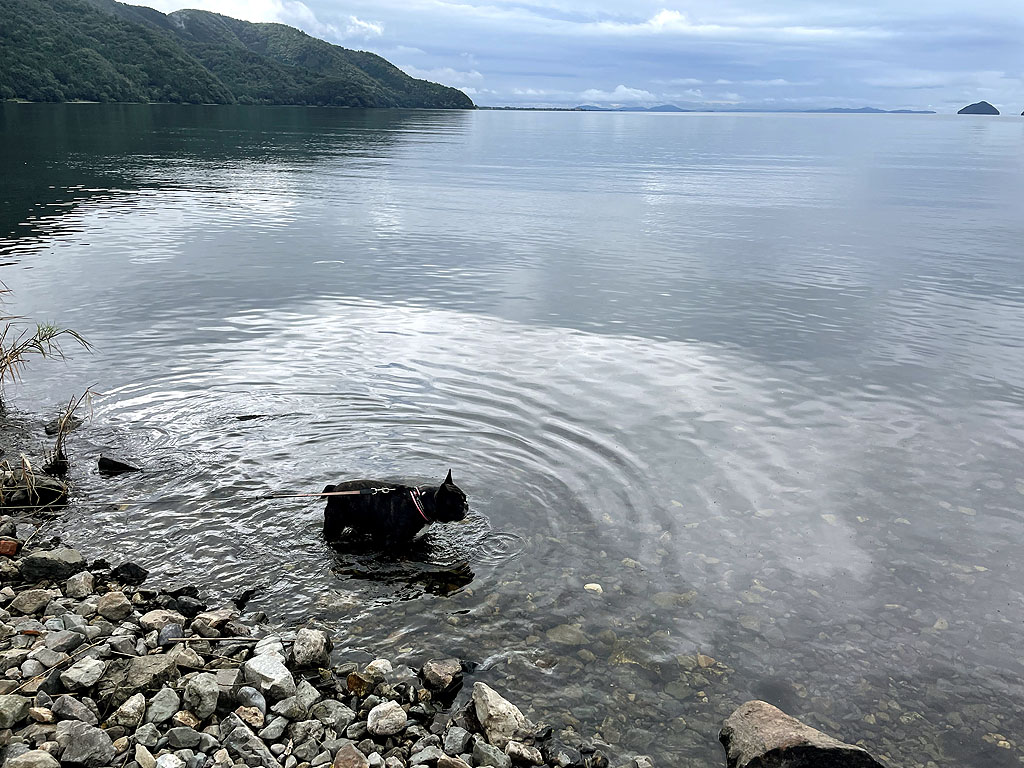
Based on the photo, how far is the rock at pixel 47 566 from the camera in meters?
7.75

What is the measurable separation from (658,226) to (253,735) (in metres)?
33.6

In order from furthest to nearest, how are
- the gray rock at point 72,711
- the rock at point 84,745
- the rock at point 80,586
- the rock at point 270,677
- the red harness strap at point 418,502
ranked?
1. the red harness strap at point 418,502
2. the rock at point 80,586
3. the rock at point 270,677
4. the gray rock at point 72,711
5. the rock at point 84,745

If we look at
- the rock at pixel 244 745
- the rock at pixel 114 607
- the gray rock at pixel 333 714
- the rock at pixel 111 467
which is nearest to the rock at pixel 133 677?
the rock at pixel 244 745

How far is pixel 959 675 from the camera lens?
283 inches

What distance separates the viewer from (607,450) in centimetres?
1175

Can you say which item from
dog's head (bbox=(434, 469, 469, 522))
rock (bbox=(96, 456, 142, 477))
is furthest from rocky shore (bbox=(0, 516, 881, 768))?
rock (bbox=(96, 456, 142, 477))

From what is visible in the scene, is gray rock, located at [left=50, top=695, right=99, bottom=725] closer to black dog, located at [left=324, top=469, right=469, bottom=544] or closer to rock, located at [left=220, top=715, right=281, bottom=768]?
rock, located at [left=220, top=715, right=281, bottom=768]

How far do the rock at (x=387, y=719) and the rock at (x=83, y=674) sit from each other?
7.08 ft

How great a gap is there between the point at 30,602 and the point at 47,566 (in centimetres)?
81

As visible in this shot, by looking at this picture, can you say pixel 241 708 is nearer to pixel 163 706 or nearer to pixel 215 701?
pixel 215 701

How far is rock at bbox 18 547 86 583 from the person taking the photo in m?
7.75

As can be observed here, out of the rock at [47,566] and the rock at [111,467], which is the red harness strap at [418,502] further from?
the rock at [111,467]

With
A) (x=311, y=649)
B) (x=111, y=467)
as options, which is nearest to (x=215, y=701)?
(x=311, y=649)

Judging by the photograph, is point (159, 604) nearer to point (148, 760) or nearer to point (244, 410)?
point (148, 760)
